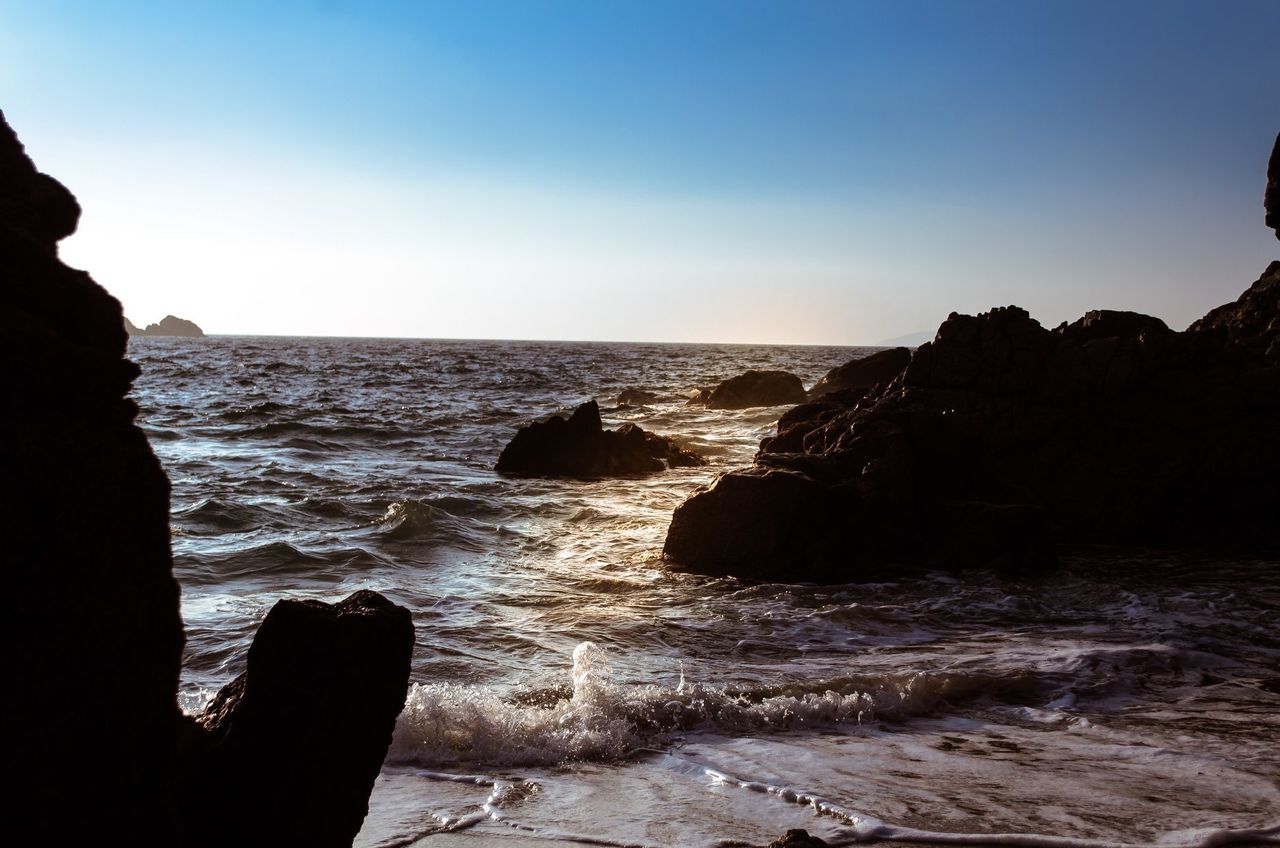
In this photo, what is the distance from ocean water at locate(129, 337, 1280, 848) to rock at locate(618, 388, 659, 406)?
1948 cm

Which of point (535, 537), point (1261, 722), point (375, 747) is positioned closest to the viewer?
point (375, 747)

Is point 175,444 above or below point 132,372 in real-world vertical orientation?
below

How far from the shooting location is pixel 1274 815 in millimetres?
3938

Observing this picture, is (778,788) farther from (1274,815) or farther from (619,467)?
(619,467)

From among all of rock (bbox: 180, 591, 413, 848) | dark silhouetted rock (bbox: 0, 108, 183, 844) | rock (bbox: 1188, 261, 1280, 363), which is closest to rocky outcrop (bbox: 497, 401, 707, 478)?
rock (bbox: 1188, 261, 1280, 363)

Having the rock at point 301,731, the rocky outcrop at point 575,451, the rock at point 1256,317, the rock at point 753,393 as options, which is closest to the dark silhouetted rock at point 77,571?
the rock at point 301,731

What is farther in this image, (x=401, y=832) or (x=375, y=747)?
(x=401, y=832)

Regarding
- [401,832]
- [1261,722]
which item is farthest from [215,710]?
[1261,722]

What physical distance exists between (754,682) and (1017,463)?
757 cm

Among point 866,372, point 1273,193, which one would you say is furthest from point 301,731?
point 866,372

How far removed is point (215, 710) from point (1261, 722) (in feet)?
17.2

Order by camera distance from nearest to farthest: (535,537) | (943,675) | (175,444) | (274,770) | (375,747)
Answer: (274,770), (375,747), (943,675), (535,537), (175,444)

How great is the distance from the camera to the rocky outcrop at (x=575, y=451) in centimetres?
1712

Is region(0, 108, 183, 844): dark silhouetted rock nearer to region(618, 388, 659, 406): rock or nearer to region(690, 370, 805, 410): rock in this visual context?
region(690, 370, 805, 410): rock
